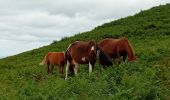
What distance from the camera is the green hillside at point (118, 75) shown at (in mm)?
13586

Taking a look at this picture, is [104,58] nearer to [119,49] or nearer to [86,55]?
[86,55]

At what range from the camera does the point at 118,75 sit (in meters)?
16.4

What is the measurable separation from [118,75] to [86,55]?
201 inches

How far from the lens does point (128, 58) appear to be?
2119 cm

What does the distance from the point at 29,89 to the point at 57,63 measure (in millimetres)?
11149

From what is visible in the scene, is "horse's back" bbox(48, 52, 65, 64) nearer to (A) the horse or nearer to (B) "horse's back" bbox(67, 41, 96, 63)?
(A) the horse

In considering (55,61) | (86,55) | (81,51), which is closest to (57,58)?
A: (55,61)

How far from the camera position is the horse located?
2041 centimetres

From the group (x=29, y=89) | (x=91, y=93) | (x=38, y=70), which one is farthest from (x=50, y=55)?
(x=91, y=93)

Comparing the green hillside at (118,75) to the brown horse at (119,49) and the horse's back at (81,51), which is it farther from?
the horse's back at (81,51)

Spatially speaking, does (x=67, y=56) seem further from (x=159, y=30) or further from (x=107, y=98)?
(x=159, y=30)

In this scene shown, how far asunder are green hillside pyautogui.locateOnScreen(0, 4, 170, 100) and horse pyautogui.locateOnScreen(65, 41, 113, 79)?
1.03m

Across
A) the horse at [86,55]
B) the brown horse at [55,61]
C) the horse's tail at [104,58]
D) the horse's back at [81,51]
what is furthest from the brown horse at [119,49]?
the brown horse at [55,61]

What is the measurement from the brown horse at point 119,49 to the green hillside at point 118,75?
1.04 m
